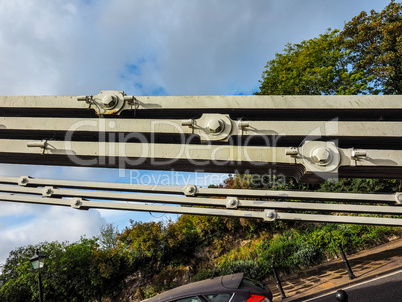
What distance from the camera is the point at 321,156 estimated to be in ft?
10.6

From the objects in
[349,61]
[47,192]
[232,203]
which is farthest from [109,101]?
[349,61]

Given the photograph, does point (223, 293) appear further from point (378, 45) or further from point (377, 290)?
point (378, 45)

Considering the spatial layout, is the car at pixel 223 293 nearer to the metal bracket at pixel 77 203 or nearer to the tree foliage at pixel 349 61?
the metal bracket at pixel 77 203

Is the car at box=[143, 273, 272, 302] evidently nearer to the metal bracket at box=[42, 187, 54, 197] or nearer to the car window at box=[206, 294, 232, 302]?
the car window at box=[206, 294, 232, 302]

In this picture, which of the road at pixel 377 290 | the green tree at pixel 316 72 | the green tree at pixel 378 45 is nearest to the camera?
the road at pixel 377 290

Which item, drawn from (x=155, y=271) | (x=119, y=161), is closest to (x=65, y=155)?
(x=119, y=161)

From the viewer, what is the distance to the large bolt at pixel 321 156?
10.6 feet

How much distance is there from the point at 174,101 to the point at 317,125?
221 cm

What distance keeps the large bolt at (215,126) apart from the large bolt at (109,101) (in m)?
1.55

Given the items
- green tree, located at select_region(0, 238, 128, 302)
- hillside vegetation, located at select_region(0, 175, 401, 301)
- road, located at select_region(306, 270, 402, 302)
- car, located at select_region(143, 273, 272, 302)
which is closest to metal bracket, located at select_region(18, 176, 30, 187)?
car, located at select_region(143, 273, 272, 302)

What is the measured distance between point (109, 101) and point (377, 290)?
7085mm

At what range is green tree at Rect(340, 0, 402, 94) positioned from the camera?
13141 mm

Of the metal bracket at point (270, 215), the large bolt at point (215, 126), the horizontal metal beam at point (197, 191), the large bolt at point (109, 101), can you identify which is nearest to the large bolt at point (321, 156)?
the horizontal metal beam at point (197, 191)

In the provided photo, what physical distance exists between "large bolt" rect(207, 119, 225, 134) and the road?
A: 5.14 metres
